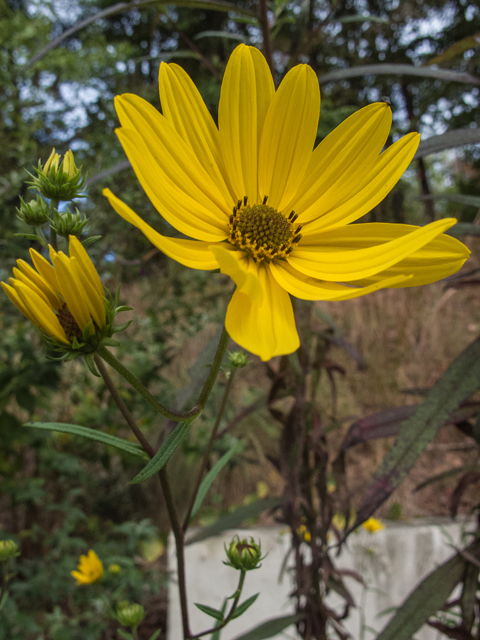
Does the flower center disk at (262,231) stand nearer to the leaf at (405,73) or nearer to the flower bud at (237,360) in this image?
the flower bud at (237,360)

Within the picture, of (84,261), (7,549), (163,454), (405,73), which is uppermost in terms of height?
(405,73)

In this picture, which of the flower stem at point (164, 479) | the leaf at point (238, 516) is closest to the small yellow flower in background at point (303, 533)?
the leaf at point (238, 516)

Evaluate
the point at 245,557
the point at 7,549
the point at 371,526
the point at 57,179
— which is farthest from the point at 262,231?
the point at 371,526

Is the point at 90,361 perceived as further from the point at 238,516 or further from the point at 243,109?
the point at 238,516

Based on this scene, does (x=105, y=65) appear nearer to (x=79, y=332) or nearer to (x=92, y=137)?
(x=92, y=137)

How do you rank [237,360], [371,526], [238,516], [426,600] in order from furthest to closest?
[371,526] → [238,516] → [426,600] → [237,360]

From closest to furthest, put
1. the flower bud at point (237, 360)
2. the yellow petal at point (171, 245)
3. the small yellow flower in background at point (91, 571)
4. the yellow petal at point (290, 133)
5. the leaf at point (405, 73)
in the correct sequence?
the yellow petal at point (171, 245)
the yellow petal at point (290, 133)
the flower bud at point (237, 360)
the leaf at point (405, 73)
the small yellow flower in background at point (91, 571)

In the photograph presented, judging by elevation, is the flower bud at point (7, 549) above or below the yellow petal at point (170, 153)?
below

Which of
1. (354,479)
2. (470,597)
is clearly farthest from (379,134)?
(354,479)
